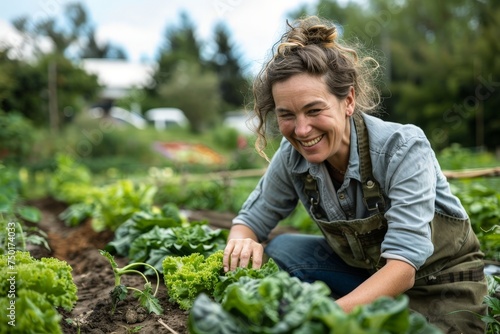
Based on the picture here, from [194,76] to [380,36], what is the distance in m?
9.99

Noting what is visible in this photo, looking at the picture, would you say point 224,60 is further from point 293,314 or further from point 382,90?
point 293,314

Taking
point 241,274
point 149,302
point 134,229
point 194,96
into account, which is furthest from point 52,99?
point 241,274

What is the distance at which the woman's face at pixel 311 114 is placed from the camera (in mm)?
2143

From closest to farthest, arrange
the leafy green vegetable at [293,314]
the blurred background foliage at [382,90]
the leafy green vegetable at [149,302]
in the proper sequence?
the leafy green vegetable at [293,314], the leafy green vegetable at [149,302], the blurred background foliage at [382,90]

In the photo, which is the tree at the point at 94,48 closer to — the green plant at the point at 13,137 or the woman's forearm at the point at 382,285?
the green plant at the point at 13,137

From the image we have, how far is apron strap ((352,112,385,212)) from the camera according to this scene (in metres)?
2.32

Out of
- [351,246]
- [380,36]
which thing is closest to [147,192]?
[351,246]

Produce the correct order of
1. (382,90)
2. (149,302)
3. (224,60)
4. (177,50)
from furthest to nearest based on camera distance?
1. (224,60)
2. (177,50)
3. (382,90)
4. (149,302)

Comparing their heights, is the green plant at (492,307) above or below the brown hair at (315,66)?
below

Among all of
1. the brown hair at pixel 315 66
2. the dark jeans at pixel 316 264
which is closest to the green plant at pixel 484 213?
the dark jeans at pixel 316 264

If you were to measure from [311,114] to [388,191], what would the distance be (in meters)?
0.50

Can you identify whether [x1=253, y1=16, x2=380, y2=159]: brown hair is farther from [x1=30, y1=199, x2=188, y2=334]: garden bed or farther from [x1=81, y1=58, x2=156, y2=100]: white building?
[x1=81, y1=58, x2=156, y2=100]: white building

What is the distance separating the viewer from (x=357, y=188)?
239 cm

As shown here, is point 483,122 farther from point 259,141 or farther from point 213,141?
point 259,141
